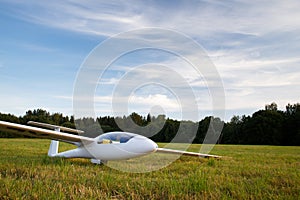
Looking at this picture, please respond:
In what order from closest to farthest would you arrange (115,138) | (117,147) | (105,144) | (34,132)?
(34,132) < (117,147) < (115,138) < (105,144)

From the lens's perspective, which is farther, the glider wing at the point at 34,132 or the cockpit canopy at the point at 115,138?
the cockpit canopy at the point at 115,138

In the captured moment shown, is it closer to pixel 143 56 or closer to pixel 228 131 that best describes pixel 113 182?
pixel 143 56

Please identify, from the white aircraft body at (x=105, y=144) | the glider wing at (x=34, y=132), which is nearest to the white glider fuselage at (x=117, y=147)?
the white aircraft body at (x=105, y=144)

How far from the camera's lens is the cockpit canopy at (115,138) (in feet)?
34.2

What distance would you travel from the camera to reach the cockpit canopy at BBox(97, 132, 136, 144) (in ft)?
34.2

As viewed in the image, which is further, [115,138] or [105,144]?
[105,144]

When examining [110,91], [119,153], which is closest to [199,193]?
[119,153]

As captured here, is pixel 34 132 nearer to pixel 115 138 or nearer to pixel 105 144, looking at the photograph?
pixel 105 144

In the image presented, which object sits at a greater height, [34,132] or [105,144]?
[34,132]

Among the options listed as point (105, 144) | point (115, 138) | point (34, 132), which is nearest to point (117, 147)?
point (115, 138)

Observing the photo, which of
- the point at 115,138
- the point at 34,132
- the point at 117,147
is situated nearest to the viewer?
the point at 34,132

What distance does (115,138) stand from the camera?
10844 mm

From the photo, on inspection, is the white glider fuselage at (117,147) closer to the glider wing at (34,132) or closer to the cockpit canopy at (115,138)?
the cockpit canopy at (115,138)

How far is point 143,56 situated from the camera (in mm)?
13180
